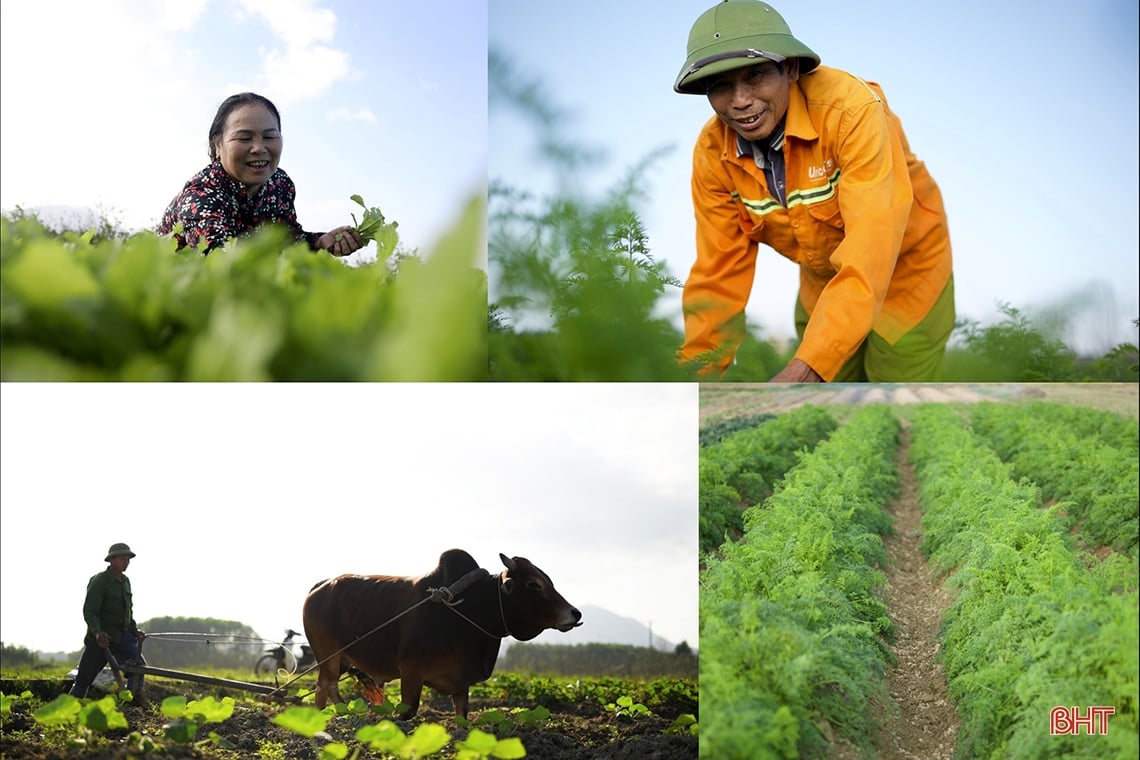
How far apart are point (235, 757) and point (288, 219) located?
1192 millimetres

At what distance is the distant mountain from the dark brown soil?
0.16m

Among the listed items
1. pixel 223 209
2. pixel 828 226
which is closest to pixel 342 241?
pixel 223 209

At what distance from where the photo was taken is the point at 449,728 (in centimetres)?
230

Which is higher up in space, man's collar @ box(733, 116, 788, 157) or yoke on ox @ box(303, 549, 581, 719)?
man's collar @ box(733, 116, 788, 157)

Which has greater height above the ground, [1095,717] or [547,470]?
[547,470]

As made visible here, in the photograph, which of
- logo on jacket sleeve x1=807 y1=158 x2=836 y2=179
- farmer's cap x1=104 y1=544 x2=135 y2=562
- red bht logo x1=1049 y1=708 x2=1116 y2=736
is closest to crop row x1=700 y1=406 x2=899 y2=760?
red bht logo x1=1049 y1=708 x2=1116 y2=736

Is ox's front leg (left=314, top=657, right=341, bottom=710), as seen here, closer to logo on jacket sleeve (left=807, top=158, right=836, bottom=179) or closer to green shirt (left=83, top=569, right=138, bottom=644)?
green shirt (left=83, top=569, right=138, bottom=644)

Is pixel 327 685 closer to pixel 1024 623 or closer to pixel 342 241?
pixel 342 241

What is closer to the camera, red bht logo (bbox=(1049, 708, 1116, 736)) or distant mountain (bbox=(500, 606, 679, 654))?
red bht logo (bbox=(1049, 708, 1116, 736))

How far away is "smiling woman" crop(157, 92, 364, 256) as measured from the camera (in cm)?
187

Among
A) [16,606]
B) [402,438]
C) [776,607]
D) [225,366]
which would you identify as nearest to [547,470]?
[402,438]

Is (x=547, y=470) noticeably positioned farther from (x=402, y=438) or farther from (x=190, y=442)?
(x=190, y=442)

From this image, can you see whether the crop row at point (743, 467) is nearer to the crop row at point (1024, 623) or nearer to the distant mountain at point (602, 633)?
the distant mountain at point (602, 633)

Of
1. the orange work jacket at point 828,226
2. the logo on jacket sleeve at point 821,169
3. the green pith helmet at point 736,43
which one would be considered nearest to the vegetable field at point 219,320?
the orange work jacket at point 828,226
